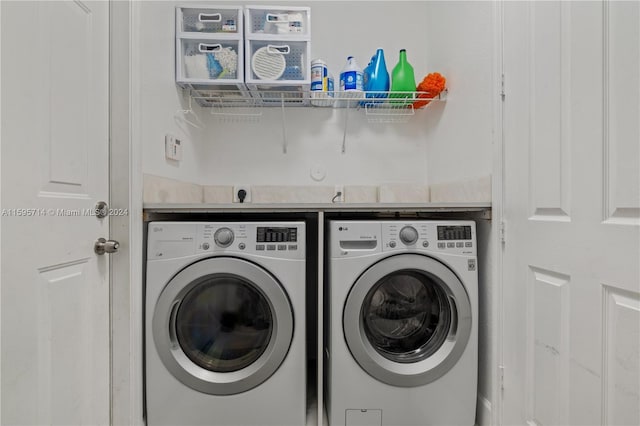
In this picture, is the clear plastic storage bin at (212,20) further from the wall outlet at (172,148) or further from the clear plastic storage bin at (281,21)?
the wall outlet at (172,148)

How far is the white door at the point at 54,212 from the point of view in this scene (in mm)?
792

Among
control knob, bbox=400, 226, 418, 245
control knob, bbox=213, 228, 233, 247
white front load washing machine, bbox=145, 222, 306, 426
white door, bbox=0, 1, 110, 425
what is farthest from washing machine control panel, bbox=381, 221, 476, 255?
white door, bbox=0, 1, 110, 425

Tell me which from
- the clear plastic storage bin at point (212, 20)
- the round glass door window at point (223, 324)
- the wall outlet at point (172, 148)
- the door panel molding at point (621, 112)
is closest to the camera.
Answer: the door panel molding at point (621, 112)

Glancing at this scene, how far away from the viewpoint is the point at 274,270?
123 cm

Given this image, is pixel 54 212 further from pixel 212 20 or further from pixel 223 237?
pixel 212 20

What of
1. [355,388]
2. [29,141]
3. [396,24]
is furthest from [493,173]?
[29,141]

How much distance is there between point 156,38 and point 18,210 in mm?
981

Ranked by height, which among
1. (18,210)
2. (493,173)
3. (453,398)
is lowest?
(453,398)

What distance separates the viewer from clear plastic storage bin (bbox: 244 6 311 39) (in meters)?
1.64

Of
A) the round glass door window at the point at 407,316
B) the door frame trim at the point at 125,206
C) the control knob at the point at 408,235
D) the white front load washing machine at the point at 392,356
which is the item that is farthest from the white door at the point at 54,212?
the control knob at the point at 408,235

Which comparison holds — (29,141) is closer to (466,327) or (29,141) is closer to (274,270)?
(274,270)

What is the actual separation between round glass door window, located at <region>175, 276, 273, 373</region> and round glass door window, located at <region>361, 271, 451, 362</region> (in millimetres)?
441

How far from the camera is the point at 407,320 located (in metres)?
1.33

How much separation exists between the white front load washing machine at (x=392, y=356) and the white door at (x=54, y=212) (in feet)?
2.82
